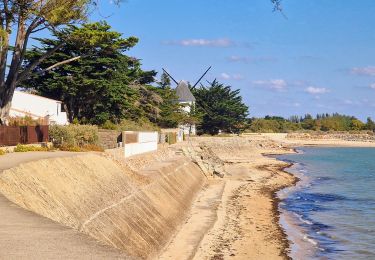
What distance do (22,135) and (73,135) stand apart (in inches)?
124

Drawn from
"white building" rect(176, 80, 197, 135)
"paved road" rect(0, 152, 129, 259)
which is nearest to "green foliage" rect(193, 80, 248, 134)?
"white building" rect(176, 80, 197, 135)

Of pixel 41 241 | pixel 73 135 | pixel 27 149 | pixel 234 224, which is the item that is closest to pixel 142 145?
pixel 73 135

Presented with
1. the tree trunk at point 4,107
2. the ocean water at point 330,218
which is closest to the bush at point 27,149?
the tree trunk at point 4,107

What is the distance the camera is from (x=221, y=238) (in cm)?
2259

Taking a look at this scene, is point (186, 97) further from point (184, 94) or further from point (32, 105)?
point (32, 105)

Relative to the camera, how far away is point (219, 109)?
316ft

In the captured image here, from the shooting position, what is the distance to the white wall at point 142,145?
35.5 m

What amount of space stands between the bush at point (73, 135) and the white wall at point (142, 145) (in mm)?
2292

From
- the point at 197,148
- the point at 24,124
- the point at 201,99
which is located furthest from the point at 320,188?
the point at 201,99

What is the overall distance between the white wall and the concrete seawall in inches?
210

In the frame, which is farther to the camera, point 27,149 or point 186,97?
point 186,97

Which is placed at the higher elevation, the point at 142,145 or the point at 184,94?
the point at 184,94

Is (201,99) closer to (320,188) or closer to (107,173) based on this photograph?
(320,188)

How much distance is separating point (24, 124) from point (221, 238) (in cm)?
1728
